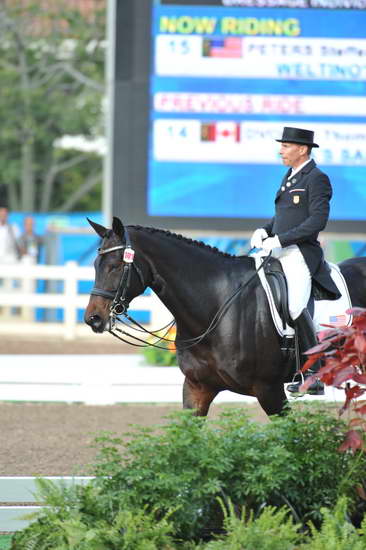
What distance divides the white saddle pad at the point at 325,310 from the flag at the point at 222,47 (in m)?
6.18

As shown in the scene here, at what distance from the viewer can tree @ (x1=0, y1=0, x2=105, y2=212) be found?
26.6 meters

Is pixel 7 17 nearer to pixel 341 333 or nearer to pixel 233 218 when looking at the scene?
pixel 233 218

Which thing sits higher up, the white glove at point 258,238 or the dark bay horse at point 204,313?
the white glove at point 258,238

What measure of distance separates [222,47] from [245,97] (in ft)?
2.15

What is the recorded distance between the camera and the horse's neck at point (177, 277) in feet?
20.2

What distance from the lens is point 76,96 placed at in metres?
29.2

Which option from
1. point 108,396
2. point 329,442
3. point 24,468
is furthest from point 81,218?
point 329,442

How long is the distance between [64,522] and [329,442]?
1.27m

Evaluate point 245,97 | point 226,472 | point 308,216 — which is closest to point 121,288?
point 308,216

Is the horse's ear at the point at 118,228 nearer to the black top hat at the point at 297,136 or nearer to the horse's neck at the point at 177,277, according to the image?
the horse's neck at the point at 177,277

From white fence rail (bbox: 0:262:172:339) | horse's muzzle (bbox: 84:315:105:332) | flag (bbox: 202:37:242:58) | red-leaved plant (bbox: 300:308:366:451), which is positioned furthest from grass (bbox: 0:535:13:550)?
white fence rail (bbox: 0:262:172:339)

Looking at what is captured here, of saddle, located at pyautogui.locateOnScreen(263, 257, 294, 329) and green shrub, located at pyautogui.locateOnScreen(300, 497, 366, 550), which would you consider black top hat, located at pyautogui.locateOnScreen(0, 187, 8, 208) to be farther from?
green shrub, located at pyautogui.locateOnScreen(300, 497, 366, 550)

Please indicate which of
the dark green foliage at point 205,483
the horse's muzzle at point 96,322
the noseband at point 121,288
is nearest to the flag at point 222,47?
the noseband at point 121,288

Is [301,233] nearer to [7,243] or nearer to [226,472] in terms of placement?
[226,472]
